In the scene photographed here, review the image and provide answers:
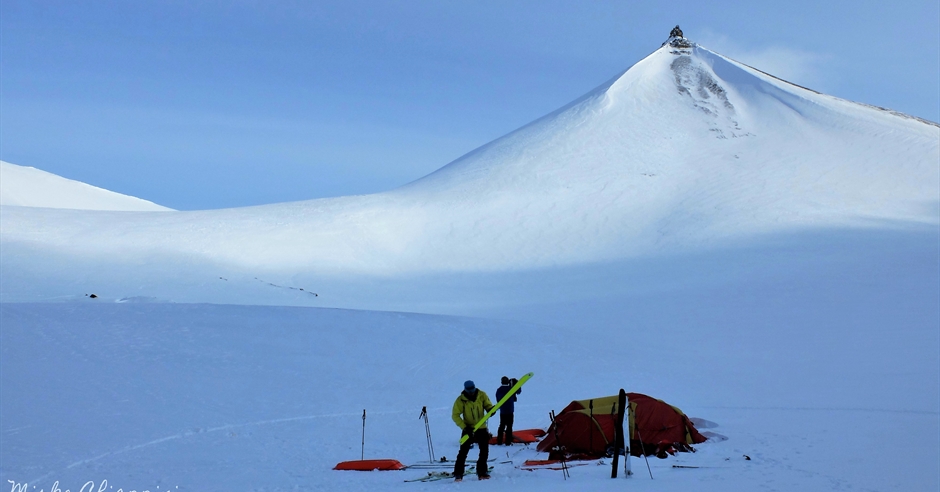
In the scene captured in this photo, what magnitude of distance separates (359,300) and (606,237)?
11969 mm

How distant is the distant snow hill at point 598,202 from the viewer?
2916cm

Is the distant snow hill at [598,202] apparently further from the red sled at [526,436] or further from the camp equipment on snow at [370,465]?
the camp equipment on snow at [370,465]

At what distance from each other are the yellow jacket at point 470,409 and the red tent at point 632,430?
1.68m

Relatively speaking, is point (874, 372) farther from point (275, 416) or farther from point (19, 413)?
point (19, 413)

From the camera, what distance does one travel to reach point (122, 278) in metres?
24.3

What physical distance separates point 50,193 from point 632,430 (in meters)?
55.2

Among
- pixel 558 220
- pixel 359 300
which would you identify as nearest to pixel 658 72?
pixel 558 220

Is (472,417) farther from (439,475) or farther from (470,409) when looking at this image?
(439,475)

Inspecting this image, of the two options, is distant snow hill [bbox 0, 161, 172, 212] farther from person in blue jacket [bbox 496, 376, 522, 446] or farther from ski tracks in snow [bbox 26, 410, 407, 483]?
person in blue jacket [bbox 496, 376, 522, 446]

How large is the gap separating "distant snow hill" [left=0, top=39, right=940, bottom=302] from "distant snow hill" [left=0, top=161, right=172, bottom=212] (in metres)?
22.0

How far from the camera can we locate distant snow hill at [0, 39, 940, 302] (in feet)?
95.7

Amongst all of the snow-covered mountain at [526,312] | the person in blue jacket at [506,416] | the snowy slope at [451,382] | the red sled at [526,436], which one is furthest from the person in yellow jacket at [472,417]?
the red sled at [526,436]

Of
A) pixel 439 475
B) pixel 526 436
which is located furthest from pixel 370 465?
pixel 526 436

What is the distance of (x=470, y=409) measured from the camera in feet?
26.6
